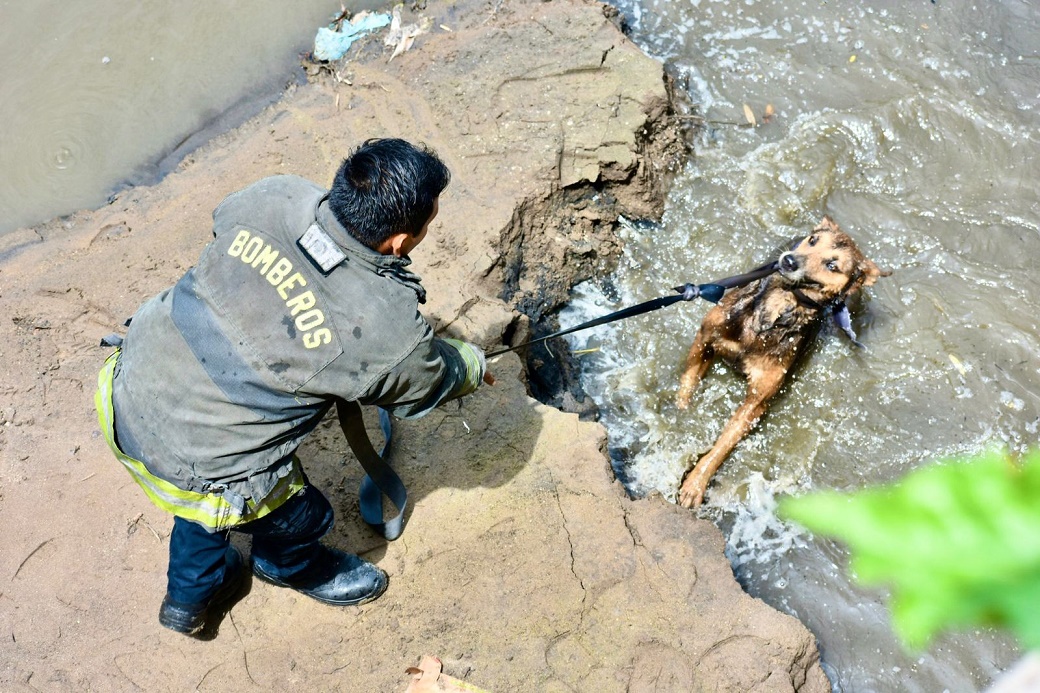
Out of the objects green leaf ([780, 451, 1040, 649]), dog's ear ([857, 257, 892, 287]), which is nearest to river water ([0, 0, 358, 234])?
dog's ear ([857, 257, 892, 287])

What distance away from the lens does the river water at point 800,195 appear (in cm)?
460

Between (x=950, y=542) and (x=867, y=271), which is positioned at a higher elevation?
(x=950, y=542)

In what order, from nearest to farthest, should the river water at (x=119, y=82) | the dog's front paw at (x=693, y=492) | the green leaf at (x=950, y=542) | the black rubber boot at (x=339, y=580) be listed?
1. the green leaf at (x=950, y=542)
2. the black rubber boot at (x=339, y=580)
3. the dog's front paw at (x=693, y=492)
4. the river water at (x=119, y=82)

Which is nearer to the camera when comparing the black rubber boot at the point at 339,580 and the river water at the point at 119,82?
the black rubber boot at the point at 339,580

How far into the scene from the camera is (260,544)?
3189mm

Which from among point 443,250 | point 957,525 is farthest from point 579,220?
point 957,525

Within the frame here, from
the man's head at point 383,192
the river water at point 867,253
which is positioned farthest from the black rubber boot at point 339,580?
the river water at point 867,253

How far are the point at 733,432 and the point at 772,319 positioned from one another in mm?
706

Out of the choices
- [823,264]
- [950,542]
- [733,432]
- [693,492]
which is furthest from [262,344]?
[823,264]

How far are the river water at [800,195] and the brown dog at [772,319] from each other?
244 mm

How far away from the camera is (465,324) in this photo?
432cm

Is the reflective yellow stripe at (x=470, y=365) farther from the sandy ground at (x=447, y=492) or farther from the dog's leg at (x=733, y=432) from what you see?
the dog's leg at (x=733, y=432)

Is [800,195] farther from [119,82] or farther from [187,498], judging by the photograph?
[119,82]

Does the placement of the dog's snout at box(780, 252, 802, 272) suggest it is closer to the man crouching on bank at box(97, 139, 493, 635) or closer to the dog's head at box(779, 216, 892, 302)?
the dog's head at box(779, 216, 892, 302)
